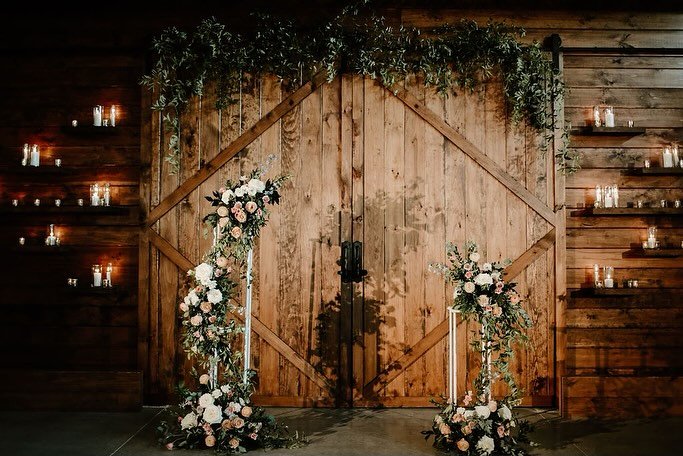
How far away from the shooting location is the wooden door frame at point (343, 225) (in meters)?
4.81

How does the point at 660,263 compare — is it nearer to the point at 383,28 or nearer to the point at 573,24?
the point at 573,24

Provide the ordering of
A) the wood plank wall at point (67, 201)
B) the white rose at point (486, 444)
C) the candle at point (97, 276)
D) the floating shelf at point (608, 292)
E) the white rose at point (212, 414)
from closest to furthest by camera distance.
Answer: the white rose at point (486, 444)
the white rose at point (212, 414)
the floating shelf at point (608, 292)
the candle at point (97, 276)
the wood plank wall at point (67, 201)

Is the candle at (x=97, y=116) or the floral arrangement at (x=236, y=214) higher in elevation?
the candle at (x=97, y=116)

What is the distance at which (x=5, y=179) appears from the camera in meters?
5.01

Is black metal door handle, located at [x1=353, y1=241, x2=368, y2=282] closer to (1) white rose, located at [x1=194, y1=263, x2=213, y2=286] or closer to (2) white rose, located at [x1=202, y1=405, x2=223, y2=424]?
(1) white rose, located at [x1=194, y1=263, x2=213, y2=286]

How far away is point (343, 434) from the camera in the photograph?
4113 millimetres

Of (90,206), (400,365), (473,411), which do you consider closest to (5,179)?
(90,206)

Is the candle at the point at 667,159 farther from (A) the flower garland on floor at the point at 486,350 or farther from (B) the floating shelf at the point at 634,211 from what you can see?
(A) the flower garland on floor at the point at 486,350

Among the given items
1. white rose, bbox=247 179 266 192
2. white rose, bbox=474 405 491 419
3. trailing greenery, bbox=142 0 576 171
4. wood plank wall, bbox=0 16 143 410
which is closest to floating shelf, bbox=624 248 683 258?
trailing greenery, bbox=142 0 576 171

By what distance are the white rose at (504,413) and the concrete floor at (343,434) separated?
15.1 inches

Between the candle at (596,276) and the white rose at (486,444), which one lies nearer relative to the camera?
the white rose at (486,444)

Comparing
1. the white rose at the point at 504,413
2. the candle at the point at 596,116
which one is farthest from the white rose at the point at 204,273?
the candle at the point at 596,116

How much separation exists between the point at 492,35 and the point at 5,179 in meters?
4.64

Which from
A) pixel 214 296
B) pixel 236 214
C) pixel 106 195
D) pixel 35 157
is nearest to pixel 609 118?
pixel 236 214
